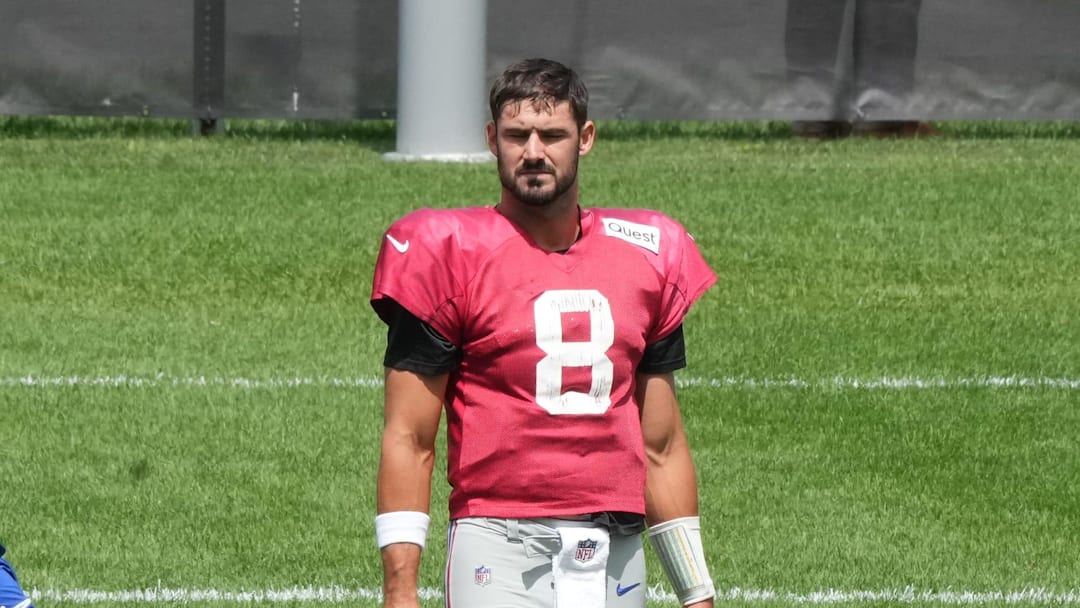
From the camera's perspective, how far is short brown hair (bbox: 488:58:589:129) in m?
4.68

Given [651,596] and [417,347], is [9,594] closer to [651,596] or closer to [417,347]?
[417,347]

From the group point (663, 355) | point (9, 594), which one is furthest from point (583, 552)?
point (9, 594)

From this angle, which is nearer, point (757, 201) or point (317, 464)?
point (317, 464)

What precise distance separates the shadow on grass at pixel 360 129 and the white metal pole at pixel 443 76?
151 centimetres

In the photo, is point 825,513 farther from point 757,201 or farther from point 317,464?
point 757,201

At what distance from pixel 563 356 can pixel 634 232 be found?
0.41m

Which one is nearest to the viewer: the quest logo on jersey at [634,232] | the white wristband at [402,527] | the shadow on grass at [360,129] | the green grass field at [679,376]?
the white wristband at [402,527]

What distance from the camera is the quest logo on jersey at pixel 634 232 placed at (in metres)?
4.87

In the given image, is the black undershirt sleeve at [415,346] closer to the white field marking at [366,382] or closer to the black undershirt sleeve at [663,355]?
the black undershirt sleeve at [663,355]

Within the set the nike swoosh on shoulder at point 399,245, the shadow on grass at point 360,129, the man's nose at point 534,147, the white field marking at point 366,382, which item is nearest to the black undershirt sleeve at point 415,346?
the nike swoosh on shoulder at point 399,245

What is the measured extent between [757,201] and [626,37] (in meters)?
2.50

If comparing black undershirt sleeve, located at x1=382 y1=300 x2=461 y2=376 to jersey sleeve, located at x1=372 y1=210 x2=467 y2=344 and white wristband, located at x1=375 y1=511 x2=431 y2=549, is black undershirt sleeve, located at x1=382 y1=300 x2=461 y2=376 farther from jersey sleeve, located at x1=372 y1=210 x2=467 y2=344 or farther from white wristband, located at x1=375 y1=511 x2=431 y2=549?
white wristband, located at x1=375 y1=511 x2=431 y2=549

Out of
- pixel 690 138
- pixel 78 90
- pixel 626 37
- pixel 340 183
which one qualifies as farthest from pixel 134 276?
pixel 690 138

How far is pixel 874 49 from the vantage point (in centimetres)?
1702
